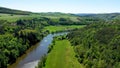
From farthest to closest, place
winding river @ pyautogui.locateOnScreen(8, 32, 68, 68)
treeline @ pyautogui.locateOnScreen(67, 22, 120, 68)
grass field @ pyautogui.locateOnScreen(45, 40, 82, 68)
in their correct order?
winding river @ pyautogui.locateOnScreen(8, 32, 68, 68), grass field @ pyautogui.locateOnScreen(45, 40, 82, 68), treeline @ pyautogui.locateOnScreen(67, 22, 120, 68)

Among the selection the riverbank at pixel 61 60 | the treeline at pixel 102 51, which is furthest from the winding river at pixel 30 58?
the treeline at pixel 102 51

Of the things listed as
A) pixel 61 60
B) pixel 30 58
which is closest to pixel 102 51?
pixel 61 60

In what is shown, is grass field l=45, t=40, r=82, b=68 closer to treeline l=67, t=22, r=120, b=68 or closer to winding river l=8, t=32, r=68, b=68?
treeline l=67, t=22, r=120, b=68

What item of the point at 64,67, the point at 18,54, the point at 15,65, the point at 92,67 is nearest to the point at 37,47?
the point at 18,54

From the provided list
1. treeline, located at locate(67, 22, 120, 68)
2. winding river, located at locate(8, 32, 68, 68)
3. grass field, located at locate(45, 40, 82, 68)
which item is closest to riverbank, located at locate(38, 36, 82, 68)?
grass field, located at locate(45, 40, 82, 68)

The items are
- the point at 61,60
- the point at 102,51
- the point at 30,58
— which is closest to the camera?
the point at 102,51

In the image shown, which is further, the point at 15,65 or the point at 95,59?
the point at 15,65

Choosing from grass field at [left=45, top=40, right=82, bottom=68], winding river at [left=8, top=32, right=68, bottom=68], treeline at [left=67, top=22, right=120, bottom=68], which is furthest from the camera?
winding river at [left=8, top=32, right=68, bottom=68]

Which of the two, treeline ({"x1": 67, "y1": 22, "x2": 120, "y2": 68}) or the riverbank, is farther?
the riverbank

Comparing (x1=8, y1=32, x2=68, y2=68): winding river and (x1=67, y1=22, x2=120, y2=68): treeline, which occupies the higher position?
(x1=67, y1=22, x2=120, y2=68): treeline

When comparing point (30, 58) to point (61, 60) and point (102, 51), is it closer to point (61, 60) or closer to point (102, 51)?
point (61, 60)

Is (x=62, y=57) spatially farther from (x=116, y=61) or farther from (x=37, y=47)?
(x=37, y=47)
